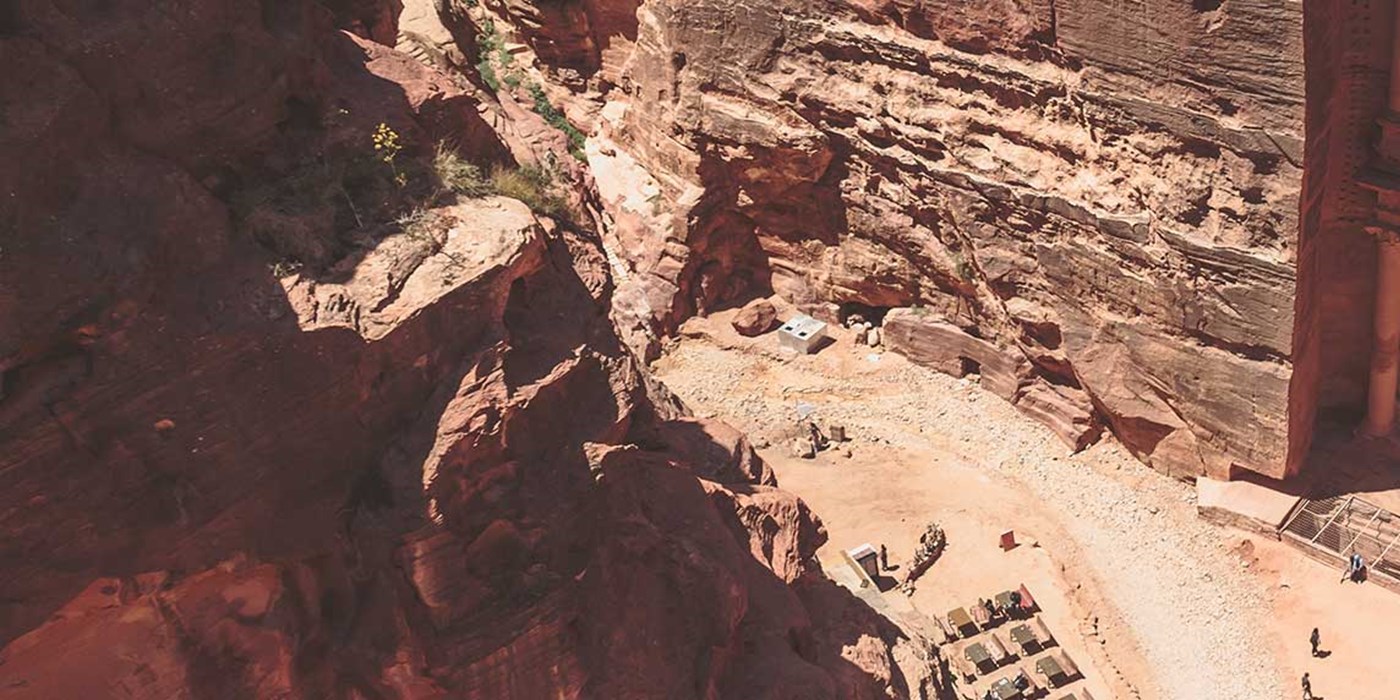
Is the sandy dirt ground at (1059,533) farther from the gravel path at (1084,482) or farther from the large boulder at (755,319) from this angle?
the large boulder at (755,319)

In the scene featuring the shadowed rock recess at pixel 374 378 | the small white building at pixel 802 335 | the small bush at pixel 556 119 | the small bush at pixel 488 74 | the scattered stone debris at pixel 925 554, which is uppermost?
the shadowed rock recess at pixel 374 378

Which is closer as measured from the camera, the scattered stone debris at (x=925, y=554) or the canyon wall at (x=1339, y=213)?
the canyon wall at (x=1339, y=213)

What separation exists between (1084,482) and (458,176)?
1437 cm

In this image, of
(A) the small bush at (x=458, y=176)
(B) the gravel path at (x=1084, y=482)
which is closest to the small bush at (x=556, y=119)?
(B) the gravel path at (x=1084, y=482)

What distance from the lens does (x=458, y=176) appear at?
39.8ft

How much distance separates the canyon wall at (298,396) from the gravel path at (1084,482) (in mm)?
8952

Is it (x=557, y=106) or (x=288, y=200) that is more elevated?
(x=288, y=200)

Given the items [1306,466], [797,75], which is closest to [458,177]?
[797,75]

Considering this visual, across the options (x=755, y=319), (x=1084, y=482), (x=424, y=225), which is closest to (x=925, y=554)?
(x=1084, y=482)

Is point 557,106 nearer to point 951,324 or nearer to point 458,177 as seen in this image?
point 951,324

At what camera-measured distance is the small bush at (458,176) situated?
1206cm

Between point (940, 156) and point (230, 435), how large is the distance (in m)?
16.1

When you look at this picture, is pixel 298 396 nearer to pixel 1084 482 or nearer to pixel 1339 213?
pixel 1084 482

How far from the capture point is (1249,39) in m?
18.4
